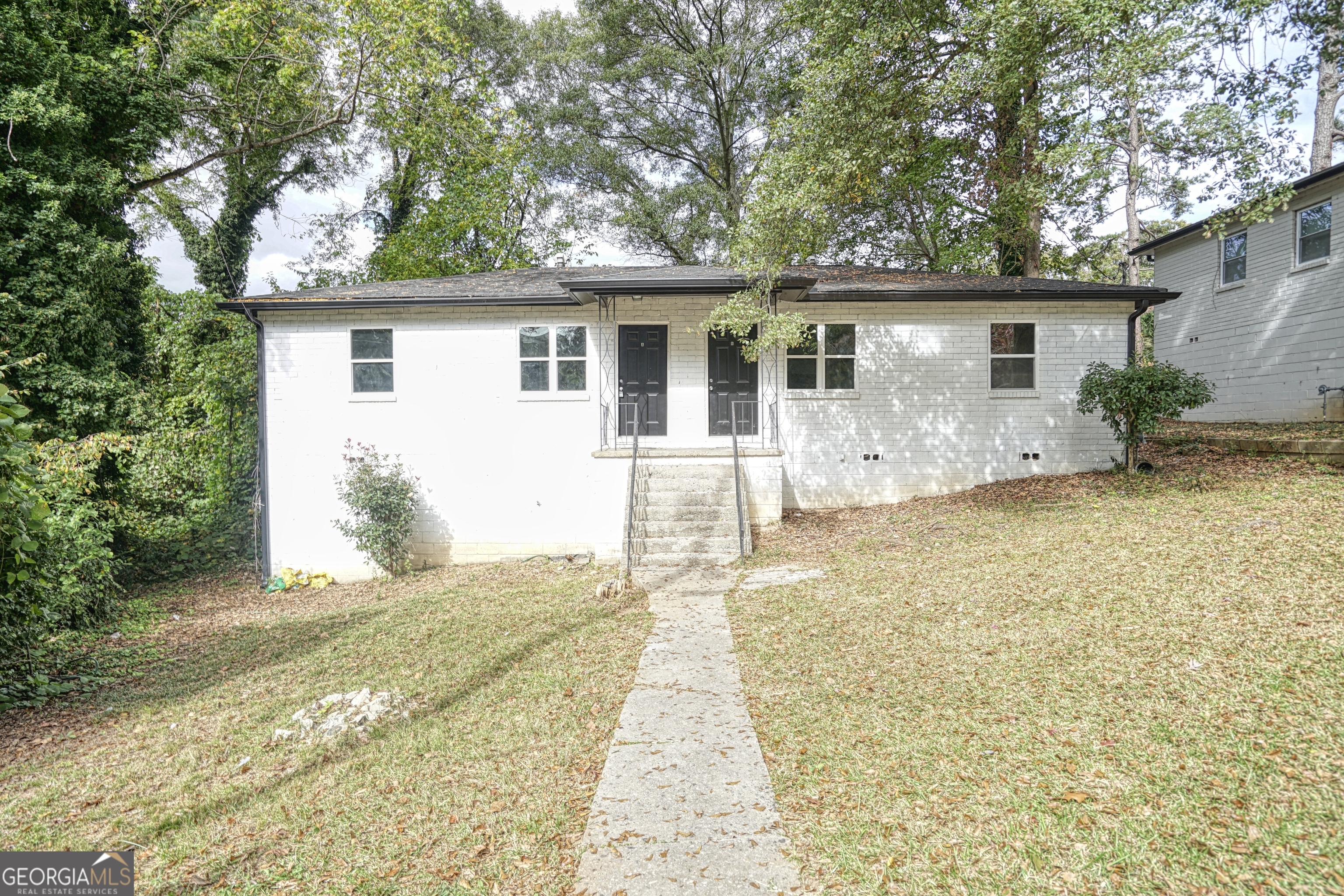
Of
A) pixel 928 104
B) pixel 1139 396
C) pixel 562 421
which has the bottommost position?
pixel 562 421

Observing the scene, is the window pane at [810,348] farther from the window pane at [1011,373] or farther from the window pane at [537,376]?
the window pane at [537,376]

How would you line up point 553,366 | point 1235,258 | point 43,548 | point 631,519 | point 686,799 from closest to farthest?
point 686,799 < point 43,548 < point 631,519 < point 553,366 < point 1235,258

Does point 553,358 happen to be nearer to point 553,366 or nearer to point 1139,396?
point 553,366

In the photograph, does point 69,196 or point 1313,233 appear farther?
point 1313,233

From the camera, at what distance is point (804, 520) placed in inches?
412

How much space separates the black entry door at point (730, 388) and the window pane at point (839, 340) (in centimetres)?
135

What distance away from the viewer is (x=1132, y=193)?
1623cm

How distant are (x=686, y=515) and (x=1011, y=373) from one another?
667 centimetres

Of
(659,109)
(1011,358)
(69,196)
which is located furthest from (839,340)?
(659,109)

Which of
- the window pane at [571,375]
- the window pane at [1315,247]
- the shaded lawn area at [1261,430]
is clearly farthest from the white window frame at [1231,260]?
the window pane at [571,375]

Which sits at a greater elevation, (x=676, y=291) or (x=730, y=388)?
(x=676, y=291)

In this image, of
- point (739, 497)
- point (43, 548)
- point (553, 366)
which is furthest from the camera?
point (553, 366)

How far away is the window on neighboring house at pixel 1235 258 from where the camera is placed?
14.0 metres

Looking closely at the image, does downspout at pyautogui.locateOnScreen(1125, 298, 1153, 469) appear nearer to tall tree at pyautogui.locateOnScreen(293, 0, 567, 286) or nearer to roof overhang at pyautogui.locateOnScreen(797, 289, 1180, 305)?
roof overhang at pyautogui.locateOnScreen(797, 289, 1180, 305)
